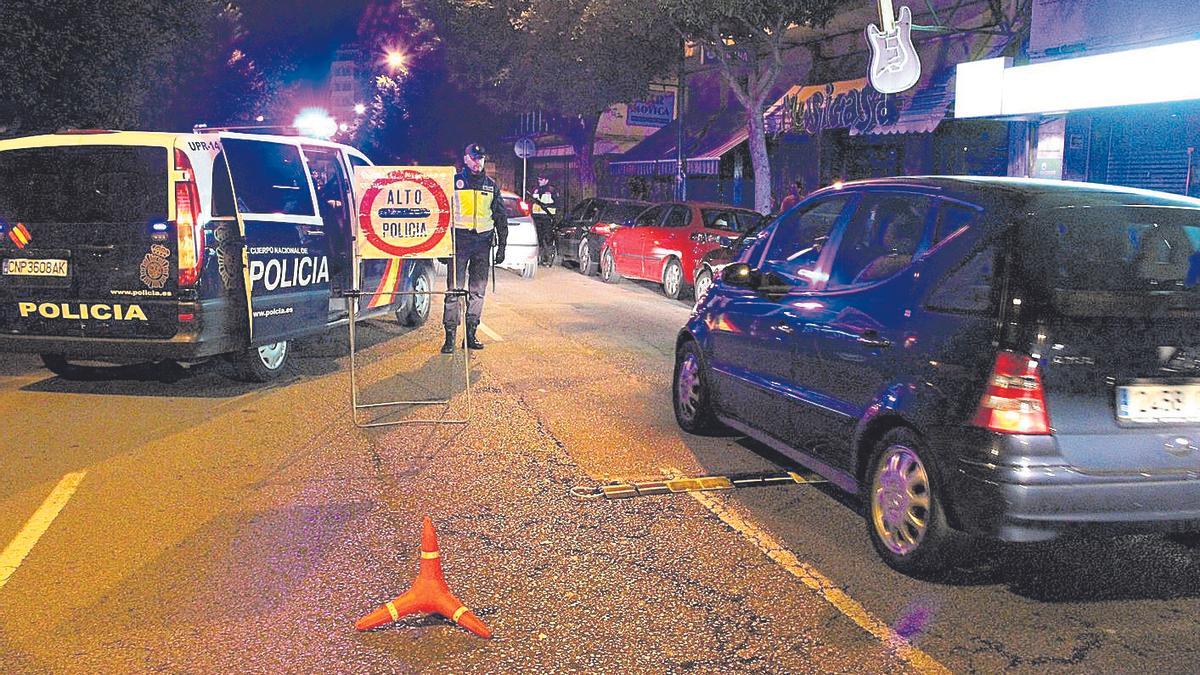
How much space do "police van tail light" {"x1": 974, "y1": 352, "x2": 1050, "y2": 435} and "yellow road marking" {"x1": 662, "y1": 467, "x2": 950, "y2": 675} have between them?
0.90 m

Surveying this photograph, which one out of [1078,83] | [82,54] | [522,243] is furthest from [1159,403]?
[82,54]

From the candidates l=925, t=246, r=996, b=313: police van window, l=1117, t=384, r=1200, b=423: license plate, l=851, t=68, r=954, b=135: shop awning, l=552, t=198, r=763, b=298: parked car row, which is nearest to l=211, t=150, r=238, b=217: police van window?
l=925, t=246, r=996, b=313: police van window

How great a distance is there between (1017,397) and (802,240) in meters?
2.21

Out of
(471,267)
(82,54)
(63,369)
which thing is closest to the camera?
(63,369)

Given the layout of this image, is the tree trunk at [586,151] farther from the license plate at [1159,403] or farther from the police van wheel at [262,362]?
the license plate at [1159,403]

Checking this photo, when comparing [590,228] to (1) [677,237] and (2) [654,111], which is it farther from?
(2) [654,111]

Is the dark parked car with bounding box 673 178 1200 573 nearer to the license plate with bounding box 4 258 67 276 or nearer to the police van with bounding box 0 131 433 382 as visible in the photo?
the police van with bounding box 0 131 433 382

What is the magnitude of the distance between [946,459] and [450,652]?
2.10 meters

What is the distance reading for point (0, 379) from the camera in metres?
9.01

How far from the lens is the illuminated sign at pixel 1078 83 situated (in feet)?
42.5

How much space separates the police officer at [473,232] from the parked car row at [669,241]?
18.3ft

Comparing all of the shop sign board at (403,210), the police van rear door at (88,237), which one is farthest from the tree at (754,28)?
the police van rear door at (88,237)

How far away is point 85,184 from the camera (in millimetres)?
7730

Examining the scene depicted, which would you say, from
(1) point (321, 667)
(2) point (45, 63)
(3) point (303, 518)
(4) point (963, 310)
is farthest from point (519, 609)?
(2) point (45, 63)
